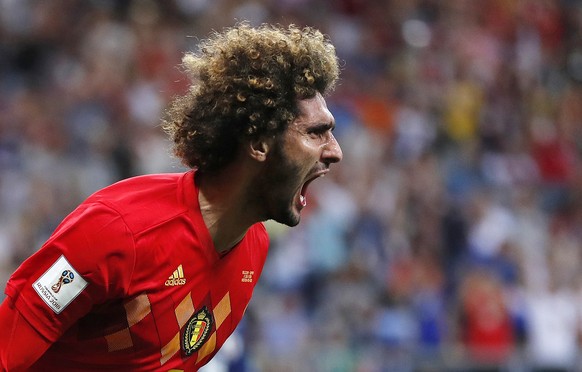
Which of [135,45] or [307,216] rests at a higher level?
[135,45]

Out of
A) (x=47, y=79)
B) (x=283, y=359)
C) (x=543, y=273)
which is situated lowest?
(x=283, y=359)

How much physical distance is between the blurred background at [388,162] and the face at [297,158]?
3.61 m

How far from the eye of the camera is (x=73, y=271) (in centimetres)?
324

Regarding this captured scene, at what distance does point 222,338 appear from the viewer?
12.7 ft

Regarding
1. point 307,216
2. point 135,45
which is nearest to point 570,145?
point 307,216

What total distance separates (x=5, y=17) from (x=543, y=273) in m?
5.11

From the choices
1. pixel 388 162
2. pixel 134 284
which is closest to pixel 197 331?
pixel 134 284

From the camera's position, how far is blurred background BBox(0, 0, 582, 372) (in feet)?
27.1

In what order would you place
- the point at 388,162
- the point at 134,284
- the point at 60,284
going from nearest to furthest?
the point at 60,284 → the point at 134,284 → the point at 388,162

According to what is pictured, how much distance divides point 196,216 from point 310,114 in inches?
19.3

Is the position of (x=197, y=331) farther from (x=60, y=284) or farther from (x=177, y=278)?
(x=60, y=284)

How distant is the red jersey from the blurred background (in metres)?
3.44

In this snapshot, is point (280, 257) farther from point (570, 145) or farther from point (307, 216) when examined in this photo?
point (570, 145)

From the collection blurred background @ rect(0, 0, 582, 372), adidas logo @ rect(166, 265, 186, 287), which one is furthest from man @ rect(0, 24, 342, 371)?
blurred background @ rect(0, 0, 582, 372)
